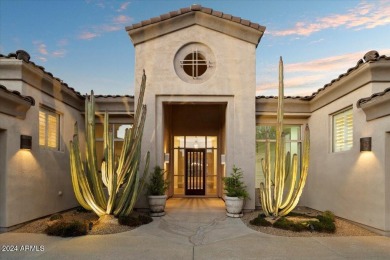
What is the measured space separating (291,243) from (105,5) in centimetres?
1068

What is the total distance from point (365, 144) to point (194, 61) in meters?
6.12

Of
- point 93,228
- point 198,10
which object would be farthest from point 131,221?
point 198,10

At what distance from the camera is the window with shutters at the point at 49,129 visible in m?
9.38

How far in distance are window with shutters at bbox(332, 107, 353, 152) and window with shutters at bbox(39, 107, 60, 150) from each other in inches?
380

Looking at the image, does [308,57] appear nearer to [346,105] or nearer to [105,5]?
[346,105]

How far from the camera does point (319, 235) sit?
24.8 ft

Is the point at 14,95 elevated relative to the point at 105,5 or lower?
lower

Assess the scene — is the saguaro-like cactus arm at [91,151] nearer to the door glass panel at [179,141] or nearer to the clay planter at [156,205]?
the clay planter at [156,205]

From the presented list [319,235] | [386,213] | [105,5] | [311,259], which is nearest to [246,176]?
[319,235]

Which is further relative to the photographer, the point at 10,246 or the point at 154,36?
the point at 154,36

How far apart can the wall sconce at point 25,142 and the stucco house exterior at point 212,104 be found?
0.05 meters

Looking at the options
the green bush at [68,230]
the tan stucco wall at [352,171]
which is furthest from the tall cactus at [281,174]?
the green bush at [68,230]

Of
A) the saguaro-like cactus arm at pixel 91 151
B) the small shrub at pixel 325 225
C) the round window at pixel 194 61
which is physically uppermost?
the round window at pixel 194 61

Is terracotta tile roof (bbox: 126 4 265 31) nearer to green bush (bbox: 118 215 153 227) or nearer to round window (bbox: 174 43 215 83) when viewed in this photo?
round window (bbox: 174 43 215 83)
